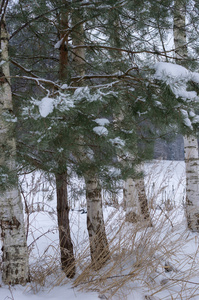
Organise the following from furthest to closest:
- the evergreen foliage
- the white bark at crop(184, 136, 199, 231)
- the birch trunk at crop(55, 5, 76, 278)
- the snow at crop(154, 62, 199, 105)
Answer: the white bark at crop(184, 136, 199, 231), the birch trunk at crop(55, 5, 76, 278), the snow at crop(154, 62, 199, 105), the evergreen foliage

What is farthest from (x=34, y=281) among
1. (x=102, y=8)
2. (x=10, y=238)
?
(x=102, y=8)

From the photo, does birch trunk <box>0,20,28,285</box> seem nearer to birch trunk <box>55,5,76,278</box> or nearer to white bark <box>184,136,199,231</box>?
birch trunk <box>55,5,76,278</box>

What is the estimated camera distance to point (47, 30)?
336 centimetres

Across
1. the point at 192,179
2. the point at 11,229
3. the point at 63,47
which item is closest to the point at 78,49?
the point at 63,47

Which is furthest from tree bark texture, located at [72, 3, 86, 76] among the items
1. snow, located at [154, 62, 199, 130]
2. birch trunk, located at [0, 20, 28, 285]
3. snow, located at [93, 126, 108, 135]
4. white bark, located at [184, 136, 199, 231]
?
white bark, located at [184, 136, 199, 231]

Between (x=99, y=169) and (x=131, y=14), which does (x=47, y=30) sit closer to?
(x=131, y=14)

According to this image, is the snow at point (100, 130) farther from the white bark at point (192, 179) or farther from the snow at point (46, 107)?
the white bark at point (192, 179)

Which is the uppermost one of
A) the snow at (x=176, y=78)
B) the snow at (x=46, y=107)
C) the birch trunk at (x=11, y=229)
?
the snow at (x=176, y=78)

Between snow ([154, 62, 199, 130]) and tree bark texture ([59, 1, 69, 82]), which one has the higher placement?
tree bark texture ([59, 1, 69, 82])

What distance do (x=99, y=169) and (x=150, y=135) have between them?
928 millimetres

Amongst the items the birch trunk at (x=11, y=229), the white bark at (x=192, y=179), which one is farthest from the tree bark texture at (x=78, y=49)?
the white bark at (x=192, y=179)

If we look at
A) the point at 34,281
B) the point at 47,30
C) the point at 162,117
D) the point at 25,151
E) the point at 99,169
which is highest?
the point at 47,30

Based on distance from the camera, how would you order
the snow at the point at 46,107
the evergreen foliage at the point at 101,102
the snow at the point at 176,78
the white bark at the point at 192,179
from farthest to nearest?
the white bark at the point at 192,179 < the snow at the point at 176,78 < the evergreen foliage at the point at 101,102 < the snow at the point at 46,107

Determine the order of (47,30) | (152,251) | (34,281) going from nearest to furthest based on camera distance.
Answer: (152,251) < (34,281) < (47,30)
